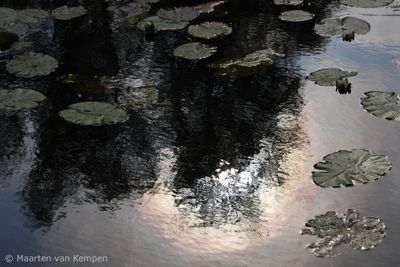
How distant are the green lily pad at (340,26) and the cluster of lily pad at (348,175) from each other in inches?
36.4

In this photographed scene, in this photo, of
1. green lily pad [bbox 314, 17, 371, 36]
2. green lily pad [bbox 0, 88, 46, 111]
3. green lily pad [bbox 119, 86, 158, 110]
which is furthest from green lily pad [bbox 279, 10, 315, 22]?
green lily pad [bbox 0, 88, 46, 111]

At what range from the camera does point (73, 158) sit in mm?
4020

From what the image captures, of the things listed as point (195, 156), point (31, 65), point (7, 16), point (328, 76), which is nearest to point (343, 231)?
point (195, 156)

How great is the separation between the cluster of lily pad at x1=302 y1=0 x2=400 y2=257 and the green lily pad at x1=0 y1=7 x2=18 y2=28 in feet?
11.5

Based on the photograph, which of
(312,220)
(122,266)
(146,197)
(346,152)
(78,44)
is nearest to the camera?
(122,266)

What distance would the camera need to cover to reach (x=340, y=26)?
5863mm

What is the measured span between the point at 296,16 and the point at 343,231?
11.5 feet

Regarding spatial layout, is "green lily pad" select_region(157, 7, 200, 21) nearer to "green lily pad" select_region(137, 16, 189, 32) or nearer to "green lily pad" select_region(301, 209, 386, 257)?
"green lily pad" select_region(137, 16, 189, 32)

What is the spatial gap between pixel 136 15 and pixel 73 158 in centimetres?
291

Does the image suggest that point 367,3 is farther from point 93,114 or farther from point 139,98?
point 93,114

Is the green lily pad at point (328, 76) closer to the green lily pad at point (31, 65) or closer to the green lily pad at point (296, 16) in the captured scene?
the green lily pad at point (296, 16)

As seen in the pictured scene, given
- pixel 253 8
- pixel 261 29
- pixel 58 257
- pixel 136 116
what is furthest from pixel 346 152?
pixel 253 8

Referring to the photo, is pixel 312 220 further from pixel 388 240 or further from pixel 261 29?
pixel 261 29

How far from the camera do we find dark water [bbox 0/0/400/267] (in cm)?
323
